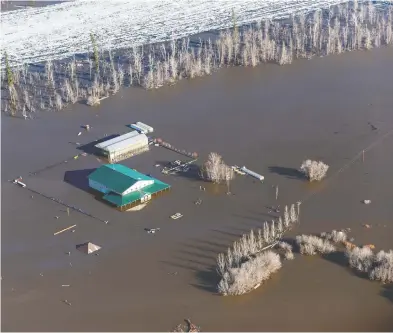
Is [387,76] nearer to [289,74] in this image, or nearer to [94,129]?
[289,74]

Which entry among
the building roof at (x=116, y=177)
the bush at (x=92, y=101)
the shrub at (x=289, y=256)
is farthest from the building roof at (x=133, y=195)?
the bush at (x=92, y=101)

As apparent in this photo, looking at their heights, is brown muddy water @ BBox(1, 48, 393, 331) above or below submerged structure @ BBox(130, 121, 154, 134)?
below

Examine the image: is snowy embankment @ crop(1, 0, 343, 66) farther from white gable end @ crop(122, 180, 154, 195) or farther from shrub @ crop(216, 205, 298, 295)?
shrub @ crop(216, 205, 298, 295)

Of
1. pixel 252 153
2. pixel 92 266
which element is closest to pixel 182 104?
pixel 252 153

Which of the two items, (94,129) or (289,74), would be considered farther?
(289,74)

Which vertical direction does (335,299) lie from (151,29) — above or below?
below

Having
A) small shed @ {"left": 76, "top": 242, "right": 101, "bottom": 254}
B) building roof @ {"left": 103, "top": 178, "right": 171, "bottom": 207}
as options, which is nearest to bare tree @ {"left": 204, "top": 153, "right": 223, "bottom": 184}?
building roof @ {"left": 103, "top": 178, "right": 171, "bottom": 207}

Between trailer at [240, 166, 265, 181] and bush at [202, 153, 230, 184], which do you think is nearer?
bush at [202, 153, 230, 184]
